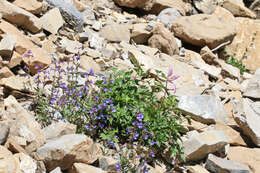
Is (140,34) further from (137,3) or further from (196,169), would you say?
(196,169)

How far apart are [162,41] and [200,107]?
7.49ft

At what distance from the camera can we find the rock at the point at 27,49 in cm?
504

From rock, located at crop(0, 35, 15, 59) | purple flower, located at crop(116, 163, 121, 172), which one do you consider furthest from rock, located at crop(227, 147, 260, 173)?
rock, located at crop(0, 35, 15, 59)

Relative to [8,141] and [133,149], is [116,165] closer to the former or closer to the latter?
[133,149]

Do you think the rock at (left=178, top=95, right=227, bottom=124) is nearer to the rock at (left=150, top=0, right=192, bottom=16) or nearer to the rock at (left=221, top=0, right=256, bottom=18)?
the rock at (left=150, top=0, right=192, bottom=16)

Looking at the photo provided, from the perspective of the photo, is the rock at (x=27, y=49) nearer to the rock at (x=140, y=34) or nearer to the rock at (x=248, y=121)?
the rock at (x=140, y=34)

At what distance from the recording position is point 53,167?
3621mm

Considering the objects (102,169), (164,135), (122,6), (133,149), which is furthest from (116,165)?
(122,6)

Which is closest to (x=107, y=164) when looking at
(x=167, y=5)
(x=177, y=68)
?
(x=177, y=68)

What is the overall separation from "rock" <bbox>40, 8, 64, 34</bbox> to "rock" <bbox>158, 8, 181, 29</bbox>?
9.18 ft

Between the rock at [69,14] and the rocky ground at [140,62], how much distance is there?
2cm

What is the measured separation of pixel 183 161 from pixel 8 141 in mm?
2153

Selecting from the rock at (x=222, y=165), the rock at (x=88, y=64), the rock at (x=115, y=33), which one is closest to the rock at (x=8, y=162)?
the rock at (x=222, y=165)

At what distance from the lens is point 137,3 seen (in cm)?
862
